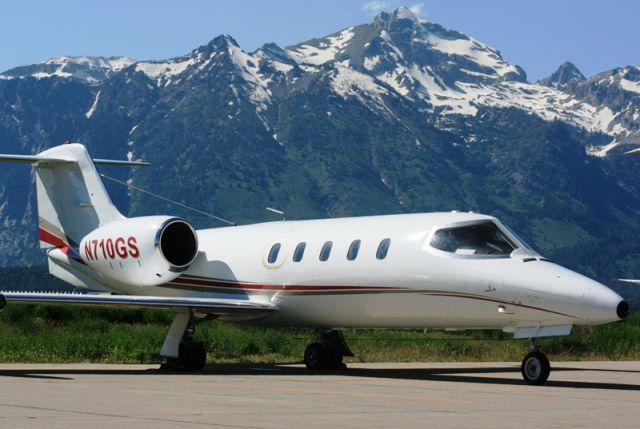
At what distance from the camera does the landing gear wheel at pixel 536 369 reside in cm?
1983

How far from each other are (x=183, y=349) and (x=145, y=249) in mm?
2972

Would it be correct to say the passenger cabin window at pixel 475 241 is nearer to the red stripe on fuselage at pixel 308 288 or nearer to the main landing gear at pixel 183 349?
the red stripe on fuselage at pixel 308 288

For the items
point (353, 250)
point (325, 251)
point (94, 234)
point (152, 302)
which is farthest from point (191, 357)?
point (94, 234)

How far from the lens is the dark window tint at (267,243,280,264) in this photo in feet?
81.6

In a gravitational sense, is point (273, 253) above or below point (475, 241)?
below

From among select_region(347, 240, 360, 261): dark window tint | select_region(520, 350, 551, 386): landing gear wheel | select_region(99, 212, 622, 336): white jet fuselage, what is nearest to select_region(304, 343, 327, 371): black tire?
select_region(99, 212, 622, 336): white jet fuselage

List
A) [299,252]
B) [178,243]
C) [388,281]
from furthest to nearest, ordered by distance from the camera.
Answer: [178,243] → [299,252] → [388,281]

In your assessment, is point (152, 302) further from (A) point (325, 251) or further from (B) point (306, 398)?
(B) point (306, 398)

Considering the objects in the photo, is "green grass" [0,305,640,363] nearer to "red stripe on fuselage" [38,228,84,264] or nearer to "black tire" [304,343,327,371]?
"red stripe on fuselage" [38,228,84,264]

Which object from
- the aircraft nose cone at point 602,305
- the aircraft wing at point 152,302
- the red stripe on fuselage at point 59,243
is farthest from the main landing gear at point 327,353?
the aircraft nose cone at point 602,305

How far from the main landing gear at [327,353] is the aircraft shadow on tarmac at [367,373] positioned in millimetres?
256

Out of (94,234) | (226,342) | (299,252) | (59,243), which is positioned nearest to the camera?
(299,252)

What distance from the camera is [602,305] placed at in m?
19.2

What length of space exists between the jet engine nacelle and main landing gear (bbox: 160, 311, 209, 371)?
206 centimetres
